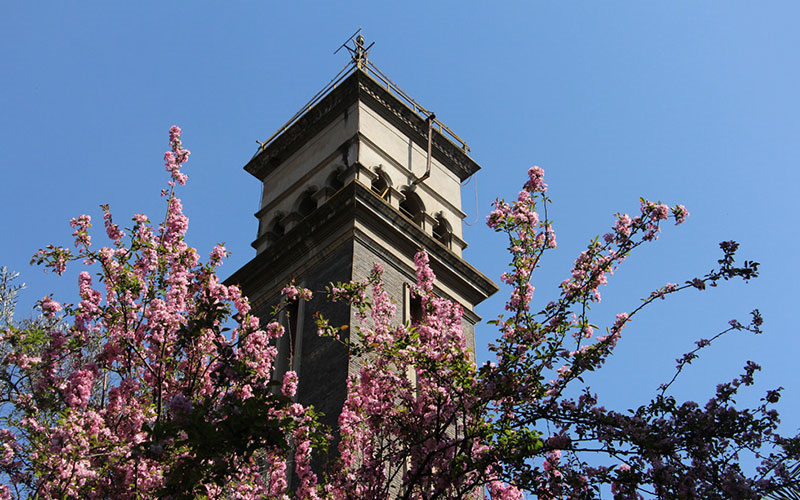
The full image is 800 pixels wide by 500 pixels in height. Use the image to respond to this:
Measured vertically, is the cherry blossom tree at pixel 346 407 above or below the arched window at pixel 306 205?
below

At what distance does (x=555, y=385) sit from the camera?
11.6 m

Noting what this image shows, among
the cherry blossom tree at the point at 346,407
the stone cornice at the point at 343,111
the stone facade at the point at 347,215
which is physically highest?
the stone cornice at the point at 343,111

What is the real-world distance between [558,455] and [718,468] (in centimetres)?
250

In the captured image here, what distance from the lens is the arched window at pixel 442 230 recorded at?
26.6 metres

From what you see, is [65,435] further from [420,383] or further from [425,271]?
[425,271]

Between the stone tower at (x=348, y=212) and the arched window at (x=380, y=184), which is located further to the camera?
the arched window at (x=380, y=184)

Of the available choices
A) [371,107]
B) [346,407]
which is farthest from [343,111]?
[346,407]

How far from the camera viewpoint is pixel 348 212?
75.8 ft

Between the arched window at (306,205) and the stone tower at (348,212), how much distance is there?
0.10 feet

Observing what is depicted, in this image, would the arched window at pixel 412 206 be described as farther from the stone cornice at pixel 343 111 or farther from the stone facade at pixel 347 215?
the stone cornice at pixel 343 111

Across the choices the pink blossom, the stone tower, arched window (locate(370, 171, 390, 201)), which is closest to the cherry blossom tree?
the pink blossom

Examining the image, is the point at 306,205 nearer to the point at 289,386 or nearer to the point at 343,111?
the point at 343,111

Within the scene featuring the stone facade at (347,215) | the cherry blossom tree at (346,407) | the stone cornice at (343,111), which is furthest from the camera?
the stone cornice at (343,111)

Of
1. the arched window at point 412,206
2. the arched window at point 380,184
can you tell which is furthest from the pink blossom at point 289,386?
the arched window at point 412,206
